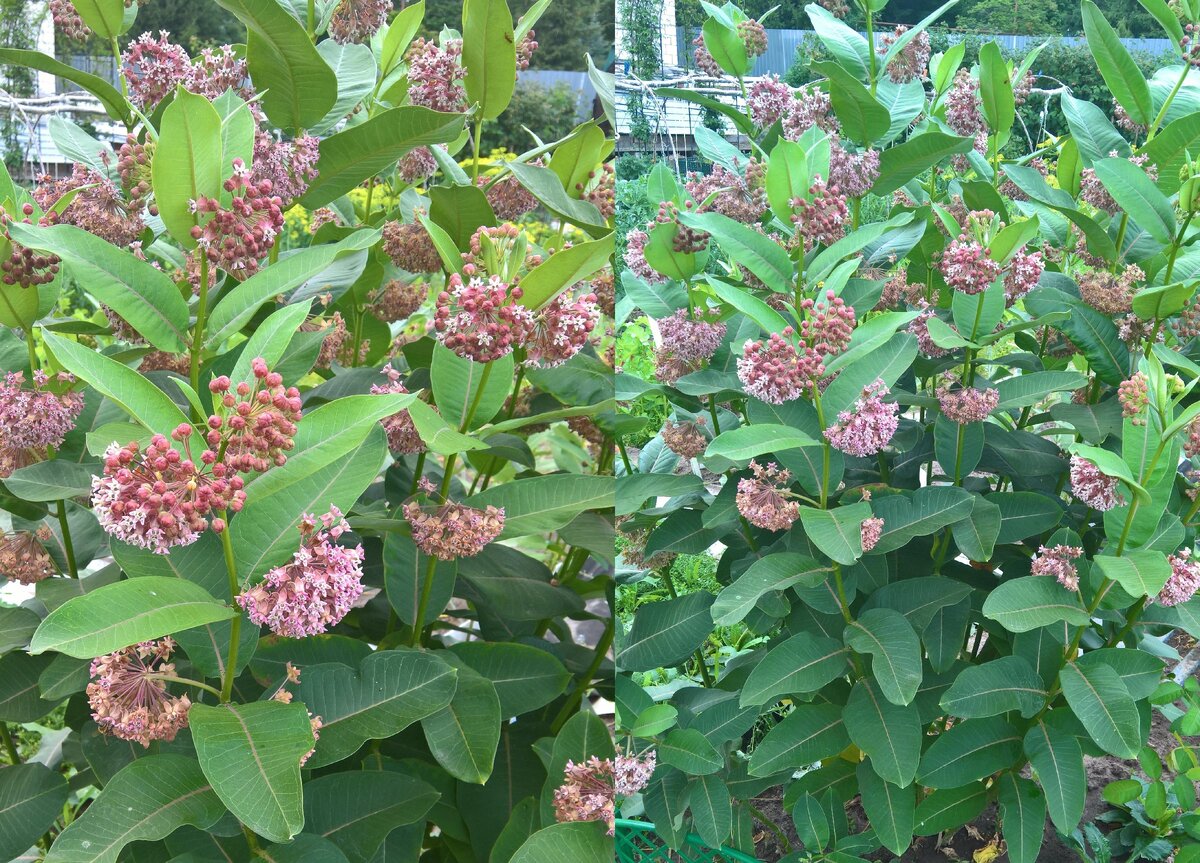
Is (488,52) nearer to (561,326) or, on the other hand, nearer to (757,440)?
(561,326)

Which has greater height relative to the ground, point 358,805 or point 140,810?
point 140,810

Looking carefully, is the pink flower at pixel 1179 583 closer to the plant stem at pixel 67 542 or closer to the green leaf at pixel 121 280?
the green leaf at pixel 121 280

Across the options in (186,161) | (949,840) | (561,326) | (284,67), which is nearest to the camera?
(186,161)

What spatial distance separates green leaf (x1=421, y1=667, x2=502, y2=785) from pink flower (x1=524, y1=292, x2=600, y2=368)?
0.33 meters

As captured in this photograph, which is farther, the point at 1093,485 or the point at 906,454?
the point at 906,454

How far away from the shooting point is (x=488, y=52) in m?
1.12

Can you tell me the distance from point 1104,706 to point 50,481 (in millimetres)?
1057

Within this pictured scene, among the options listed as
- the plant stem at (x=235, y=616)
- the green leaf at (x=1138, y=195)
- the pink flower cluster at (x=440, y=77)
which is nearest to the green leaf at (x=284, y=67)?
the pink flower cluster at (x=440, y=77)

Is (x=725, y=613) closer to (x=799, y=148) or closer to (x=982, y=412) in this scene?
(x=982, y=412)

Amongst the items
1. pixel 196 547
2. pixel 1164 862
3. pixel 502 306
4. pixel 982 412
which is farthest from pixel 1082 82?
pixel 196 547

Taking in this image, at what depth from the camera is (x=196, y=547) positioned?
3.09 ft

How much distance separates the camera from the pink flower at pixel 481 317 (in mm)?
881

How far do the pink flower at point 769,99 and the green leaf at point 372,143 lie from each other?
40 centimetres

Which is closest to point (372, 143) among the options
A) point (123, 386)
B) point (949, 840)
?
point (123, 386)
